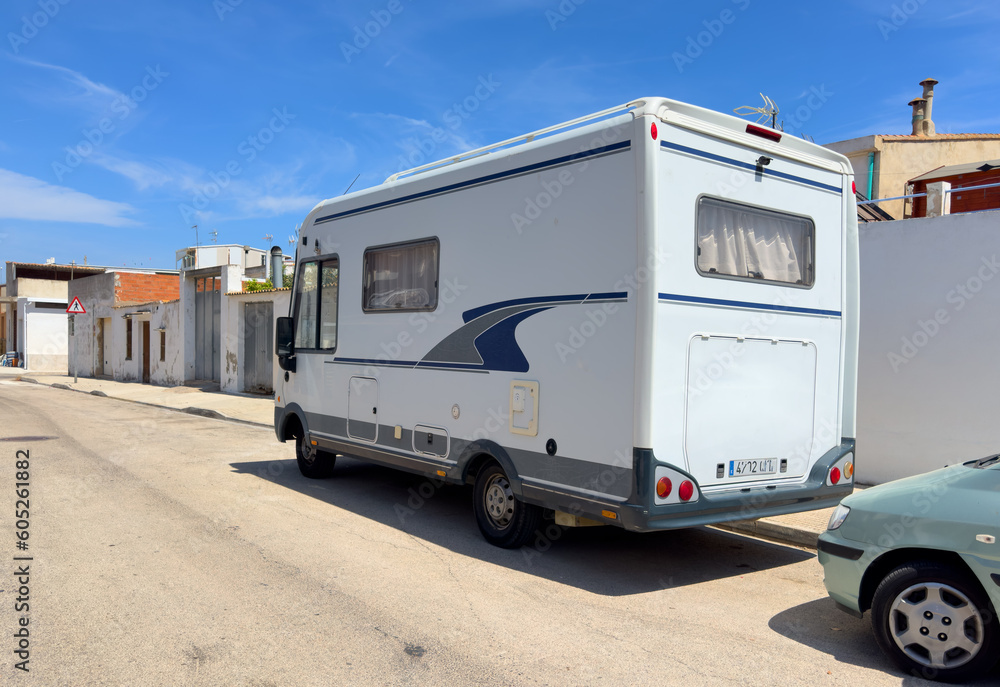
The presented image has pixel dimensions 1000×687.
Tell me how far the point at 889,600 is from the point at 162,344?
24.7m

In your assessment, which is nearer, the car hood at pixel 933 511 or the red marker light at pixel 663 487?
the car hood at pixel 933 511

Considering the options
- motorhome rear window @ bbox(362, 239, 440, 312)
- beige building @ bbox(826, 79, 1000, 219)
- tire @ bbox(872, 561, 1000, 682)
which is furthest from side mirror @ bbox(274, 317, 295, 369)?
beige building @ bbox(826, 79, 1000, 219)

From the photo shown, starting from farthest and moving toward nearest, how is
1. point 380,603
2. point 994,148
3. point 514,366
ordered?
point 994,148 → point 514,366 → point 380,603

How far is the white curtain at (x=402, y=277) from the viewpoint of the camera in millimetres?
7160

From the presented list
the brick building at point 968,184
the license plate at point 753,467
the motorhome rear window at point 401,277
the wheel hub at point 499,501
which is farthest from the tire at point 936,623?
the brick building at point 968,184

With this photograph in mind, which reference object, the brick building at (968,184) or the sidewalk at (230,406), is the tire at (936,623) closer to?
the sidewalk at (230,406)

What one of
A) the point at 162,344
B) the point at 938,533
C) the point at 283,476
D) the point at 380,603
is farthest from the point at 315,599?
the point at 162,344

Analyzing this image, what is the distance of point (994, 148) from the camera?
67.5 feet

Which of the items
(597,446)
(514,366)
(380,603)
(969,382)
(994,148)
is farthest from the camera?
(994,148)

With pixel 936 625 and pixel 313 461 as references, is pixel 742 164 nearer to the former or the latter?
pixel 936 625

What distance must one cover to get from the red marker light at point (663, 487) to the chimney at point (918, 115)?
20.4 meters

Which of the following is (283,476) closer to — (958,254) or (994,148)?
(958,254)

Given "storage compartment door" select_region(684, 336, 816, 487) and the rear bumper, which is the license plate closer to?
"storage compartment door" select_region(684, 336, 816, 487)

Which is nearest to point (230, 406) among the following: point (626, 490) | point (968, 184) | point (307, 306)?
point (307, 306)
